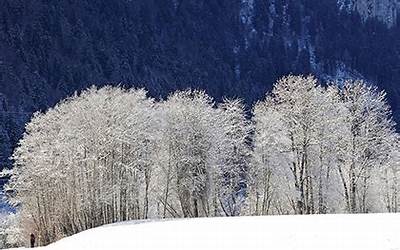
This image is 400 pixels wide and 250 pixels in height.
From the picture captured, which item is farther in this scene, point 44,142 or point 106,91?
point 106,91

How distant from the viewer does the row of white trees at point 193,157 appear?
56.1m

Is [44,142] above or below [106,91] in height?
below

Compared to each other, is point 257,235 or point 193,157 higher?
point 193,157

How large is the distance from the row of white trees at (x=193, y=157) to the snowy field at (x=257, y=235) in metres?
14.5

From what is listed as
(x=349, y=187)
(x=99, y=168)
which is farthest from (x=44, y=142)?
(x=349, y=187)

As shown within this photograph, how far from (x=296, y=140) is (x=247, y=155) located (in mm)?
5597

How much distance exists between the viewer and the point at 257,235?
3322 cm

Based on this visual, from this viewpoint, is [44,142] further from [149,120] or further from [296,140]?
[296,140]

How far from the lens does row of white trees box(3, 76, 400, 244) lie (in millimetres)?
56094

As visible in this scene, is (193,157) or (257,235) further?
(193,157)

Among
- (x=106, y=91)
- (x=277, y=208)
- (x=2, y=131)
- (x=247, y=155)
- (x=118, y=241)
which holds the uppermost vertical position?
(x=2, y=131)

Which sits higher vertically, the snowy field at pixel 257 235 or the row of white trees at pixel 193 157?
the row of white trees at pixel 193 157

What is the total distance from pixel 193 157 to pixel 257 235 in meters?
24.7

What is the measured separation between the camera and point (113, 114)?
57469mm
